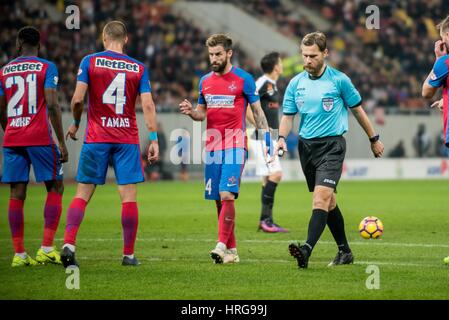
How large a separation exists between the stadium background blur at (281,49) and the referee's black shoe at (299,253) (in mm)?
19378

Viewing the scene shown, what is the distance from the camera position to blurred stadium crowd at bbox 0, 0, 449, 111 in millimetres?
30125

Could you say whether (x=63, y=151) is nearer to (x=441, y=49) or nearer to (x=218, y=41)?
(x=218, y=41)

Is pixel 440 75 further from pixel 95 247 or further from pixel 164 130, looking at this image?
pixel 164 130

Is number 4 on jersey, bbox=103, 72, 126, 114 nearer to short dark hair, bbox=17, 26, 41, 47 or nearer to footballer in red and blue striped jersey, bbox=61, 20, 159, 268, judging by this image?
footballer in red and blue striped jersey, bbox=61, 20, 159, 268

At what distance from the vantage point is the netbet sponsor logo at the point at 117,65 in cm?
945

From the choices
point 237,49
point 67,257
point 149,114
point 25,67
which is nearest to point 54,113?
point 25,67

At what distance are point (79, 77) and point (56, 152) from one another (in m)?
1.03

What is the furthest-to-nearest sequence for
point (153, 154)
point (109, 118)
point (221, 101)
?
point (221, 101), point (109, 118), point (153, 154)

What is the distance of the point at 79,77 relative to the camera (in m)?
9.43

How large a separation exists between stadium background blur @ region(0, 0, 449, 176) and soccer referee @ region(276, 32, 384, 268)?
1868cm

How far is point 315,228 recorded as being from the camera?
9289 mm

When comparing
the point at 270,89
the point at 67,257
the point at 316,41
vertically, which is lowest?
the point at 67,257

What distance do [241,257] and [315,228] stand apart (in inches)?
63.1

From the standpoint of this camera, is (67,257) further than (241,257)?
No
